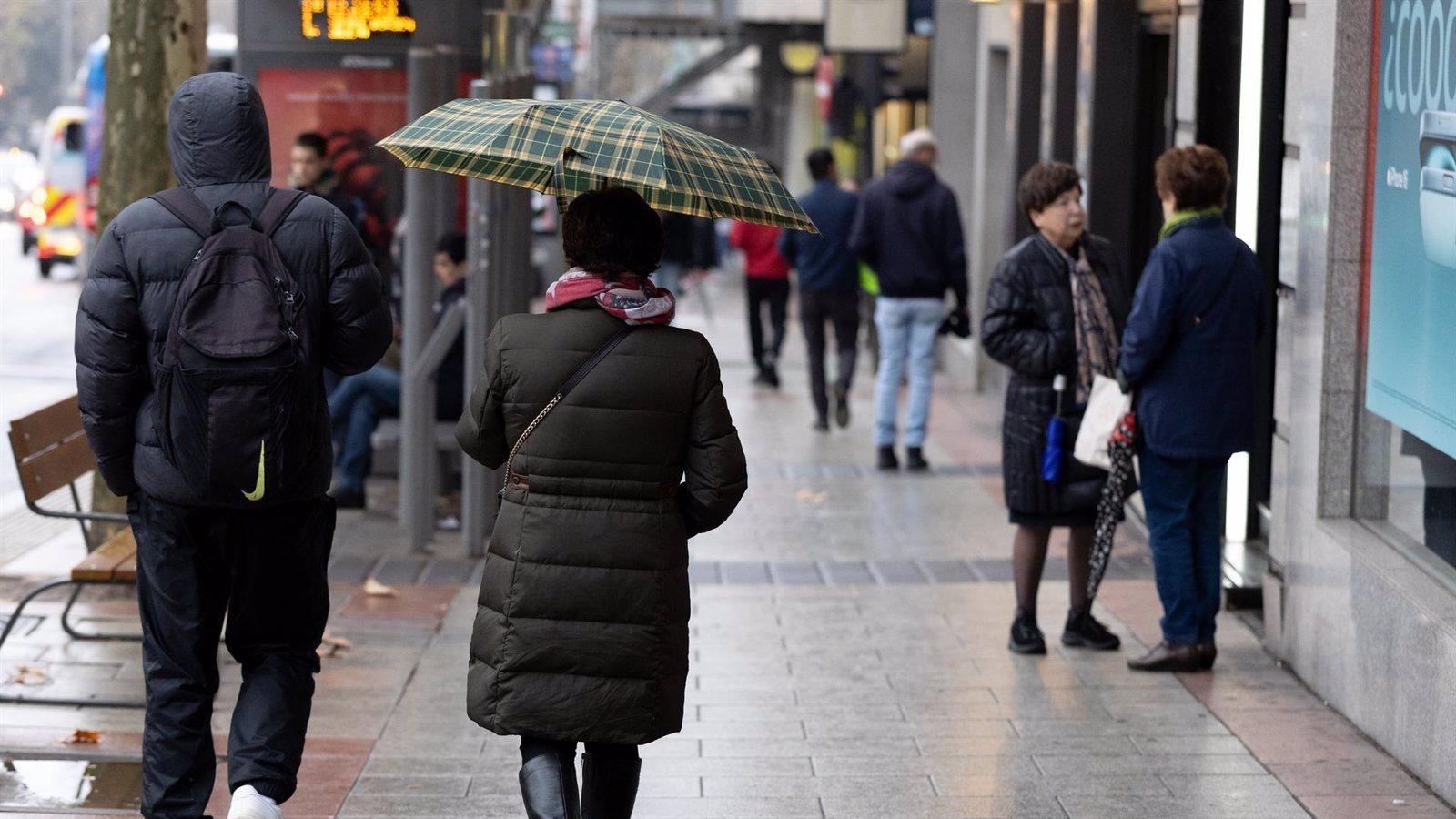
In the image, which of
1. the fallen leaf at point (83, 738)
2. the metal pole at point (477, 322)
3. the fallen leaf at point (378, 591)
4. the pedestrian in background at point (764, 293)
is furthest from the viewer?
the pedestrian in background at point (764, 293)

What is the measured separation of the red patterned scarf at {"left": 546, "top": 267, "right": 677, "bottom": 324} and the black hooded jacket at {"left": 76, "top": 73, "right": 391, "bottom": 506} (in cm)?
64

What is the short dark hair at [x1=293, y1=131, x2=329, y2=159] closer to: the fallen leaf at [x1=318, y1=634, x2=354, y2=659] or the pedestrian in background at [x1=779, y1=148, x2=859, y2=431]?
the fallen leaf at [x1=318, y1=634, x2=354, y2=659]

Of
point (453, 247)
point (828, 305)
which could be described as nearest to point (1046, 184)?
point (453, 247)

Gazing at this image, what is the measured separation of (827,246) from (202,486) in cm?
914

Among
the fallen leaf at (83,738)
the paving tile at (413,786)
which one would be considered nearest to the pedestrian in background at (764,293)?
the fallen leaf at (83,738)

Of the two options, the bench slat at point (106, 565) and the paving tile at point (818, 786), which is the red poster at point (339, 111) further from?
the paving tile at point (818, 786)

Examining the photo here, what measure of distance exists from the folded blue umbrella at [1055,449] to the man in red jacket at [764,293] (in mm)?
8934

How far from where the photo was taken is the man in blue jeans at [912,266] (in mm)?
12039

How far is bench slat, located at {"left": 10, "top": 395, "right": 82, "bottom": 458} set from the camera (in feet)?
21.0

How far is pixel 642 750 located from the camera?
5965 millimetres

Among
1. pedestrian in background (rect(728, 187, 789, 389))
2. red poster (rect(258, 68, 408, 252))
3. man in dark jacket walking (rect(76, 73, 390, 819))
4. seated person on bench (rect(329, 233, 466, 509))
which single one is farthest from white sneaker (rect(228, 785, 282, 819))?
pedestrian in background (rect(728, 187, 789, 389))

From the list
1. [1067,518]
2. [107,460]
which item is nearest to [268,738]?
[107,460]

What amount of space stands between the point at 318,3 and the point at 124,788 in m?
5.97

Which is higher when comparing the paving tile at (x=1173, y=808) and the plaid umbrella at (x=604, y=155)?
the plaid umbrella at (x=604, y=155)
